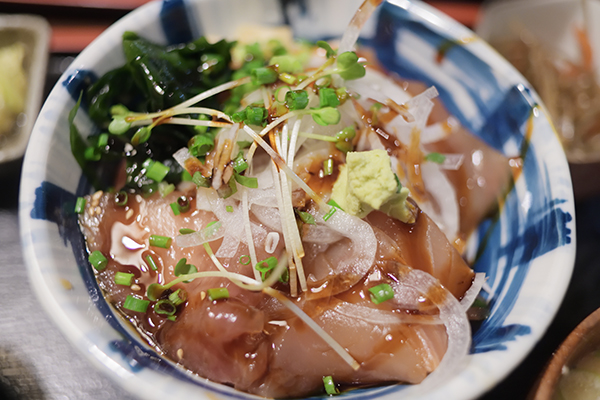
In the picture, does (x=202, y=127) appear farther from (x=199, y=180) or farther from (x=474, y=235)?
(x=474, y=235)

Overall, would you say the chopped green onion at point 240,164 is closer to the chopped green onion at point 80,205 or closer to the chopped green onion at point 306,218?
the chopped green onion at point 306,218

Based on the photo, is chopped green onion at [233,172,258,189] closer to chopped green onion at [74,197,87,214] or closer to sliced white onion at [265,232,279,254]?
sliced white onion at [265,232,279,254]

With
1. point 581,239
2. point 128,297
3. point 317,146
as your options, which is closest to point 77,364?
point 128,297

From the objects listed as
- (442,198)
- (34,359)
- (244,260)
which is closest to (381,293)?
(244,260)

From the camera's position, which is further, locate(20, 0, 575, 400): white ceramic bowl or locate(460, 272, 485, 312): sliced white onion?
locate(460, 272, 485, 312): sliced white onion

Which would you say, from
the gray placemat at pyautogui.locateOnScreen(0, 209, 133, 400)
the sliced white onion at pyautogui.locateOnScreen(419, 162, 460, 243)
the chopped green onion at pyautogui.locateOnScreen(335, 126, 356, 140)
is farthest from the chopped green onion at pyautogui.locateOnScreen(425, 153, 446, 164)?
the gray placemat at pyautogui.locateOnScreen(0, 209, 133, 400)

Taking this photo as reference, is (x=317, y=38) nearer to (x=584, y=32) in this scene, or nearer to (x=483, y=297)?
(x=483, y=297)
